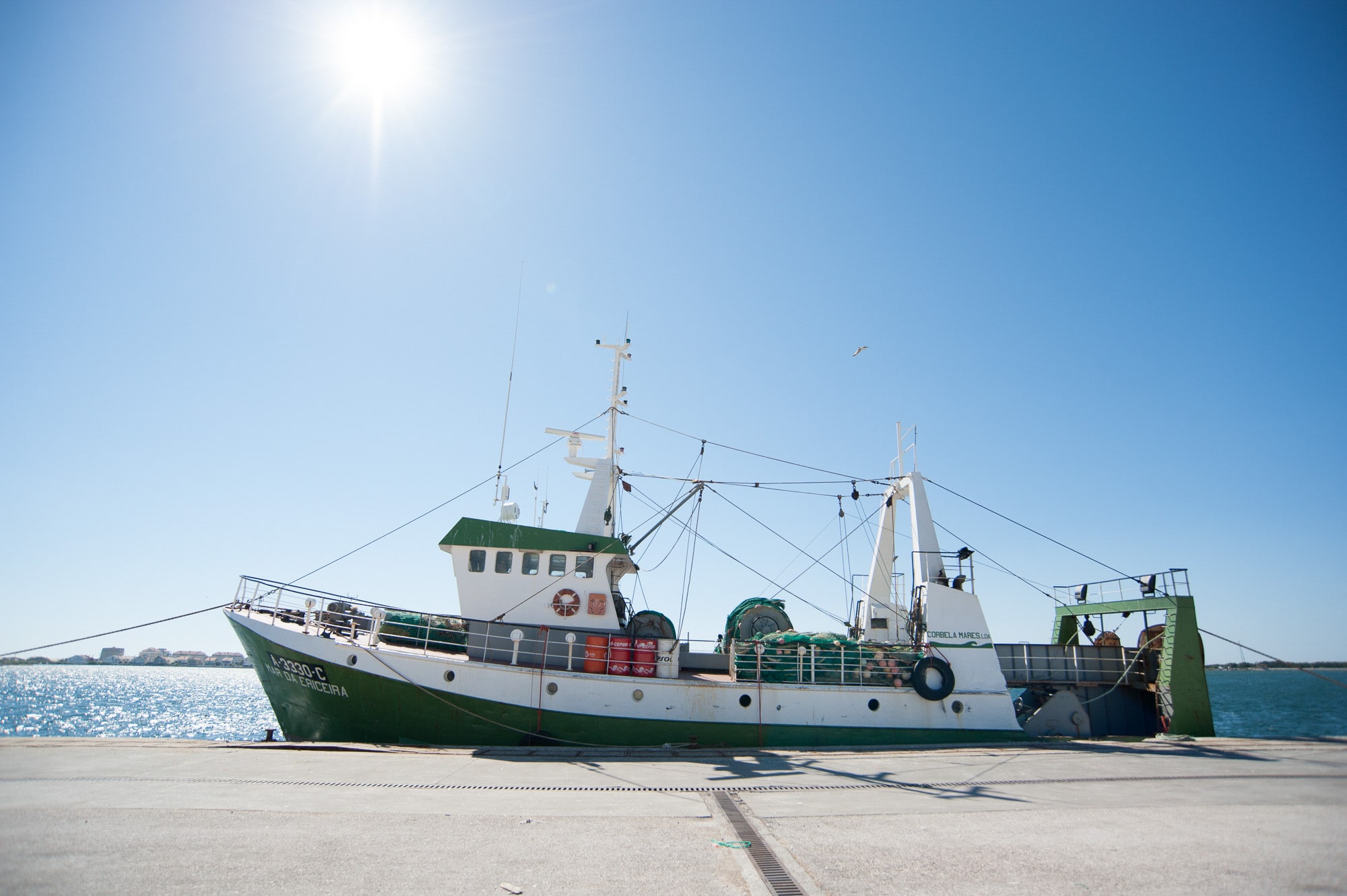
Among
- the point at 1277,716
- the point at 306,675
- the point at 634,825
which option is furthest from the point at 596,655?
the point at 1277,716

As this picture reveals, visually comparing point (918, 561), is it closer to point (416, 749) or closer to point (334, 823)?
point (416, 749)

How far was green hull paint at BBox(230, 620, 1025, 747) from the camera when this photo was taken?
13094mm

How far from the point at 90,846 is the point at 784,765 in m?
8.12

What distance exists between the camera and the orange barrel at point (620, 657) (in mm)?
14094

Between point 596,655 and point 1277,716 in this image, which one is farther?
point 1277,716

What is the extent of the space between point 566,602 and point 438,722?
3.50 metres

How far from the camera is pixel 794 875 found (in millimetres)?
4797

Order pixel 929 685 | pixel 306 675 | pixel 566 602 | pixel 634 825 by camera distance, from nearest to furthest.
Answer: pixel 634 825 → pixel 306 675 → pixel 929 685 → pixel 566 602

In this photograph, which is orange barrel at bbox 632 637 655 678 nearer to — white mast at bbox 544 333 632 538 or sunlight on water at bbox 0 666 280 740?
white mast at bbox 544 333 632 538

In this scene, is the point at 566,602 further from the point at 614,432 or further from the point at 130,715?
the point at 130,715

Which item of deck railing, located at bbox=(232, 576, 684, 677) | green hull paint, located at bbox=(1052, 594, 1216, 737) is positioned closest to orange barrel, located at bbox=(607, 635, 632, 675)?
deck railing, located at bbox=(232, 576, 684, 677)

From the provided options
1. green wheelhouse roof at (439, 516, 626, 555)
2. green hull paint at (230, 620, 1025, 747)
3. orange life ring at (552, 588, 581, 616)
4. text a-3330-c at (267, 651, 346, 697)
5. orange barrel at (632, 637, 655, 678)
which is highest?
green wheelhouse roof at (439, 516, 626, 555)

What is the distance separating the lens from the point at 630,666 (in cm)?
1418

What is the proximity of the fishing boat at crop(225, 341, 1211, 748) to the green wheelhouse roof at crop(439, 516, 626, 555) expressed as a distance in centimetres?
3
